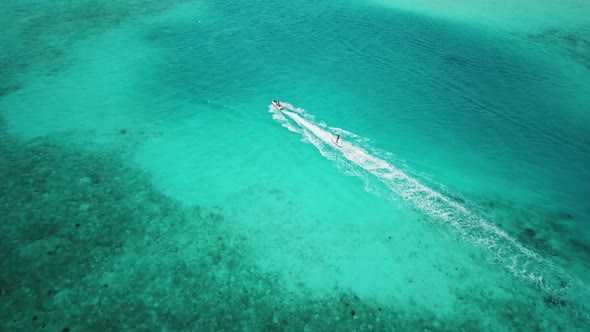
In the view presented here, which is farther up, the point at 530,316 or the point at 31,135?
the point at 31,135

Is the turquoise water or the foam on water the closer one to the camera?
the turquoise water

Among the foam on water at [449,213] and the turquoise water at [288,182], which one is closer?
the turquoise water at [288,182]

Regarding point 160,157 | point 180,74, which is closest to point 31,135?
point 160,157

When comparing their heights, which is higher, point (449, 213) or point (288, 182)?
point (449, 213)

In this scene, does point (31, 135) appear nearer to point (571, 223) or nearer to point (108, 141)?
point (108, 141)
